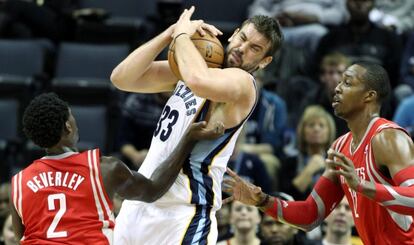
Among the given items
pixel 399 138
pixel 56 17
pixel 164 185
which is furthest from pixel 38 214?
pixel 56 17

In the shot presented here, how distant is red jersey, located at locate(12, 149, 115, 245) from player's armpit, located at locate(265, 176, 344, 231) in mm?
1436

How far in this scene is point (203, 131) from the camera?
5.61 meters

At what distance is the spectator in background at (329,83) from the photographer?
1045 cm

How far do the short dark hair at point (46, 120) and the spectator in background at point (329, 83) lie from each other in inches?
214

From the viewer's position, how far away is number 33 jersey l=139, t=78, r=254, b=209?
580 centimetres

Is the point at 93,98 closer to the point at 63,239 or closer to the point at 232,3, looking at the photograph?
the point at 232,3

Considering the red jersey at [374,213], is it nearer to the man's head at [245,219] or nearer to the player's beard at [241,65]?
the player's beard at [241,65]

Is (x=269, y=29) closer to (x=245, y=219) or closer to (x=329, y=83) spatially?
(x=245, y=219)

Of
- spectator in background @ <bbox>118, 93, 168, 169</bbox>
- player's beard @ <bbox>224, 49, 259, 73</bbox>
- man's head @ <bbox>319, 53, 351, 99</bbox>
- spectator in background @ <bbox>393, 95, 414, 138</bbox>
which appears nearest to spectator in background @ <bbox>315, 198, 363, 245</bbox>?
spectator in background @ <bbox>393, 95, 414, 138</bbox>

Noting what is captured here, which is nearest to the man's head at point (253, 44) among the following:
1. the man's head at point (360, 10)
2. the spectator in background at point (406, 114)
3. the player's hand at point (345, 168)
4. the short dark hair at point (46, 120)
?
the player's hand at point (345, 168)

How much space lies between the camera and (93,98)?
10.9m

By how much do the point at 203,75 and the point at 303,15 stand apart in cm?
624

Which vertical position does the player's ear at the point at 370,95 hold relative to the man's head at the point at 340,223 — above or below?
above

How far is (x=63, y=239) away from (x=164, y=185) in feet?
2.27
